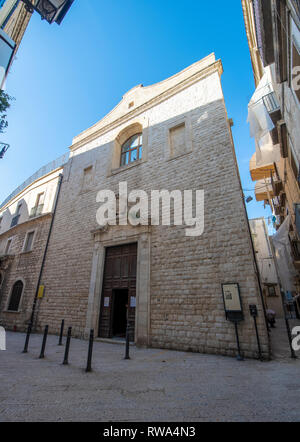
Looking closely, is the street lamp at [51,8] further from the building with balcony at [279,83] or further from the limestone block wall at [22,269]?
the limestone block wall at [22,269]

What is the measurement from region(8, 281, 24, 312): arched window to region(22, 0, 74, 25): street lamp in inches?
472

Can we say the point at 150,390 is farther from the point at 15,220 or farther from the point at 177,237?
the point at 15,220

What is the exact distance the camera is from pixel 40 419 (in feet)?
6.53

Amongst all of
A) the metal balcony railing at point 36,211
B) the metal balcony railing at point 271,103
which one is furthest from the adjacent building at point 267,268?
the metal balcony railing at point 36,211

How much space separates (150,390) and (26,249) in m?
12.5

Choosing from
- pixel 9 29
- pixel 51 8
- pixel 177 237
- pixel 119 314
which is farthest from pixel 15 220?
pixel 177 237

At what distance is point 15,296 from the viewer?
11492mm

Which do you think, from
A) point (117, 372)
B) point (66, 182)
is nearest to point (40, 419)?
point (117, 372)

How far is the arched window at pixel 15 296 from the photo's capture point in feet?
36.5

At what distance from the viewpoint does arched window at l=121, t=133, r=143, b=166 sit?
10.2 metres

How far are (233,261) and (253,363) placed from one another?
237cm

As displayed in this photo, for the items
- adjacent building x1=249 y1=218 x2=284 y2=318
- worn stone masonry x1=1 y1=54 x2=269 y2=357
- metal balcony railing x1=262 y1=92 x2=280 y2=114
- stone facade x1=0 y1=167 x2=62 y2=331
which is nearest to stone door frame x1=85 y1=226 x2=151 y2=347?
worn stone masonry x1=1 y1=54 x2=269 y2=357
